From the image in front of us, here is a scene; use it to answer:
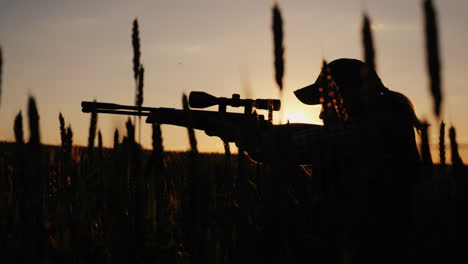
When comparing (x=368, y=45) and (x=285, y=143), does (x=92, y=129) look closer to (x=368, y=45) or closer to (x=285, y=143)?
(x=285, y=143)

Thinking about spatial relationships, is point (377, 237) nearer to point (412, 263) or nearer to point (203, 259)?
point (412, 263)

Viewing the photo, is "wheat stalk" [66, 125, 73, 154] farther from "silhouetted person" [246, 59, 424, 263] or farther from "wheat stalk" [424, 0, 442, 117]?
"wheat stalk" [424, 0, 442, 117]

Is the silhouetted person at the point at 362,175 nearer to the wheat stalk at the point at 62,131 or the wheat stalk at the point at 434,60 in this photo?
the wheat stalk at the point at 434,60

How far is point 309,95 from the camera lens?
3.43 metres

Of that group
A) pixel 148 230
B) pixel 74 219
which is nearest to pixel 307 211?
pixel 148 230

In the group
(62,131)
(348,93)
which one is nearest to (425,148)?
(348,93)

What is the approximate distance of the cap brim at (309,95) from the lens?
3.38 m

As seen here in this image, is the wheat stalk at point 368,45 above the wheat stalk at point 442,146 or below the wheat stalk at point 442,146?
above

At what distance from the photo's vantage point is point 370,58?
0.81 meters

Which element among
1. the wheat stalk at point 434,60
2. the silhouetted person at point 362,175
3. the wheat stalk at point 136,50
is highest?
the wheat stalk at point 136,50

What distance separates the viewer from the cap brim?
3.38 metres

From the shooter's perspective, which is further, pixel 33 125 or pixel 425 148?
pixel 425 148

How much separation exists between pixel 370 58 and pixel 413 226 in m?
0.51

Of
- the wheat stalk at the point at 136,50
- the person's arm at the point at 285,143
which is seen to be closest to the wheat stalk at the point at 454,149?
the person's arm at the point at 285,143
